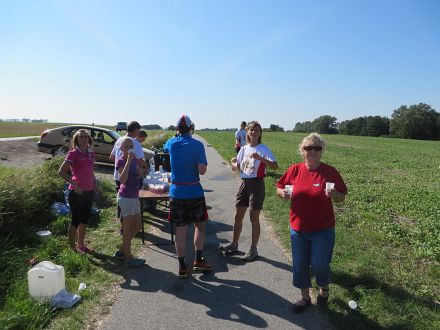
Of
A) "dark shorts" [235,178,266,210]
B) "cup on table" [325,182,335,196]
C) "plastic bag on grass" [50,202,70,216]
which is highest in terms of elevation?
"cup on table" [325,182,335,196]

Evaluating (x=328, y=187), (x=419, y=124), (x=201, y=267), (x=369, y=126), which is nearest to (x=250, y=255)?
(x=201, y=267)

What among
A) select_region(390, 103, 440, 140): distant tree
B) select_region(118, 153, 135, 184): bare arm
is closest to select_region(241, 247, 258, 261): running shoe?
select_region(118, 153, 135, 184): bare arm

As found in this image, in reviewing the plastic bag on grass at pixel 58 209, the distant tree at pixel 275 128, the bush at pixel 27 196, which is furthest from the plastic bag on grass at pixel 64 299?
the distant tree at pixel 275 128

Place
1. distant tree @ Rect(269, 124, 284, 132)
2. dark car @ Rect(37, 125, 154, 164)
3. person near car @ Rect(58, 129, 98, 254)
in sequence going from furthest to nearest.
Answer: distant tree @ Rect(269, 124, 284, 132) → dark car @ Rect(37, 125, 154, 164) → person near car @ Rect(58, 129, 98, 254)

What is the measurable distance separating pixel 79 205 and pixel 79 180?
36 centimetres

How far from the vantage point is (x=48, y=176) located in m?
7.39

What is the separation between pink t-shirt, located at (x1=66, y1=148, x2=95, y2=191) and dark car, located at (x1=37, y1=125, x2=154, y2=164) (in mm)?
8330

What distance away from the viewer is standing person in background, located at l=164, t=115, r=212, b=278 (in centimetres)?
426

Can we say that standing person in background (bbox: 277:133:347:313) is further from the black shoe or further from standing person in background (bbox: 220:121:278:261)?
standing person in background (bbox: 220:121:278:261)

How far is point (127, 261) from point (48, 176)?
12.1ft

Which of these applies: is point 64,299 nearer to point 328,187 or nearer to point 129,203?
point 129,203

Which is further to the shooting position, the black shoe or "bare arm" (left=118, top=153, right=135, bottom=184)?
"bare arm" (left=118, top=153, right=135, bottom=184)

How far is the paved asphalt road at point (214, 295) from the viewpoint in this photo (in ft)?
11.4

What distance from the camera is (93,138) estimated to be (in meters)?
13.4
